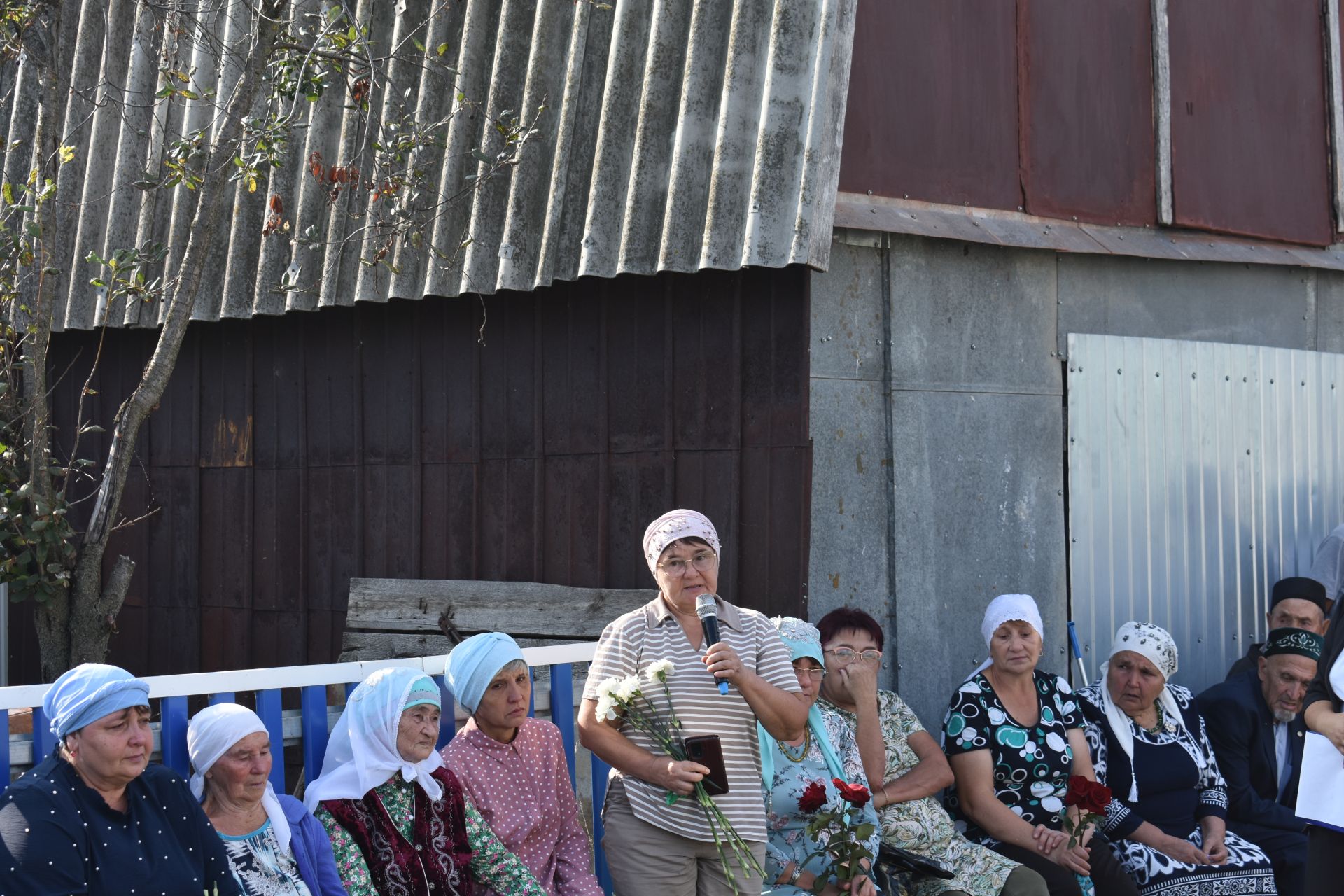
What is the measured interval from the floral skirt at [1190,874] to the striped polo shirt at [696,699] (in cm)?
201

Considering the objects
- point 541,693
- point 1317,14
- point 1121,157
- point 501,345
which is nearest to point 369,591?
point 501,345

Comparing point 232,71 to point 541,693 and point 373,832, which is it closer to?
point 541,693

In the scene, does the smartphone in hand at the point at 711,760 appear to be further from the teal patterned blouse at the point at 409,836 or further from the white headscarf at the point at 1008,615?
the white headscarf at the point at 1008,615

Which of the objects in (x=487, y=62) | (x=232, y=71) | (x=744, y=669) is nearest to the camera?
(x=744, y=669)

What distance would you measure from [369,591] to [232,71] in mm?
2902

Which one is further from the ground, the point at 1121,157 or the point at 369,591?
the point at 1121,157

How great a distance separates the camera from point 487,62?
7.28 metres

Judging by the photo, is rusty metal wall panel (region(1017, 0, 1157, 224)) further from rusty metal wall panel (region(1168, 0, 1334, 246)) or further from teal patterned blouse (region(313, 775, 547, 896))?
teal patterned blouse (region(313, 775, 547, 896))

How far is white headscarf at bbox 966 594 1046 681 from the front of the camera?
6.02 metres

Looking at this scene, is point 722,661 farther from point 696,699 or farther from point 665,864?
point 665,864

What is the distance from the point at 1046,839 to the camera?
5695mm

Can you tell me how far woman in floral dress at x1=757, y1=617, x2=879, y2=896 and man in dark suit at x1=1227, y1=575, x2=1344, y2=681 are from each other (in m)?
2.89

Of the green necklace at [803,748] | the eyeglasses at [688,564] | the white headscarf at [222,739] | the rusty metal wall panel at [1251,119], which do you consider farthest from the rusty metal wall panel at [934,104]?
the white headscarf at [222,739]

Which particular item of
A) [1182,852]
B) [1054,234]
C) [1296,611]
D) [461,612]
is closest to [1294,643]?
[1296,611]
